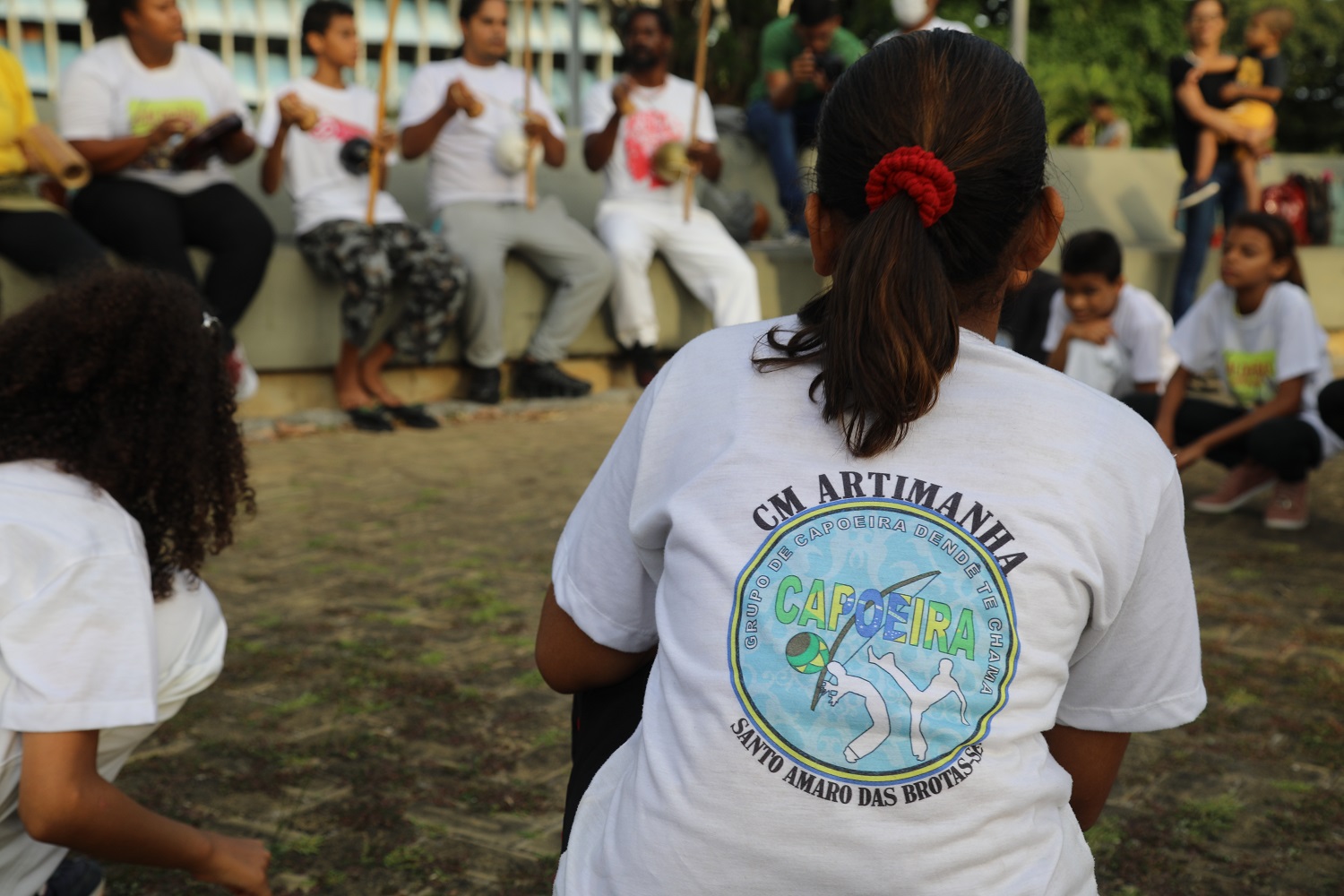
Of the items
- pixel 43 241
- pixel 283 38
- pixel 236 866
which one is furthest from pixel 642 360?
pixel 283 38

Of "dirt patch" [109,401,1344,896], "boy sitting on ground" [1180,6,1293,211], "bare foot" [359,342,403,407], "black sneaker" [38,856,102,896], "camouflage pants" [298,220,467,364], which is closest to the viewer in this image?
"black sneaker" [38,856,102,896]

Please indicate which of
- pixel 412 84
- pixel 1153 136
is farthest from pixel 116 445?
pixel 1153 136

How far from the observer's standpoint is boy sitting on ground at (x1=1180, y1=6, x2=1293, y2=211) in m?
8.05

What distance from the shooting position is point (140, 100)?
225 inches

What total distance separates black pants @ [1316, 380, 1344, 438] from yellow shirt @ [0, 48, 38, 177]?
4679 mm

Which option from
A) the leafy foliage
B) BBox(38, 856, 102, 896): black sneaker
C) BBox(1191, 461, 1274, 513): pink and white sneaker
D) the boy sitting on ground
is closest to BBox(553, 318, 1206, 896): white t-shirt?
BBox(38, 856, 102, 896): black sneaker

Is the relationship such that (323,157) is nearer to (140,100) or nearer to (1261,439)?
(140,100)

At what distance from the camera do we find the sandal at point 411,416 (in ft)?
20.8

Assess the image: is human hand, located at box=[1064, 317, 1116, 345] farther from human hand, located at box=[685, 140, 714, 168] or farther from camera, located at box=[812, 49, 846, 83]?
camera, located at box=[812, 49, 846, 83]

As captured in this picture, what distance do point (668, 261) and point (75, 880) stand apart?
583 centimetres

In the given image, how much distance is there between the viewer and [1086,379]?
5191mm

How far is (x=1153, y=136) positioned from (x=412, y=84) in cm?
2070

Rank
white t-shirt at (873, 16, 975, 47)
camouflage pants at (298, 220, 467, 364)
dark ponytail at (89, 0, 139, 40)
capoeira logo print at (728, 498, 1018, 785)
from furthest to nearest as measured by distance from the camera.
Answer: camouflage pants at (298, 220, 467, 364) < dark ponytail at (89, 0, 139, 40) < white t-shirt at (873, 16, 975, 47) < capoeira logo print at (728, 498, 1018, 785)

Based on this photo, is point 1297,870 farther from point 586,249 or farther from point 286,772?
point 586,249
